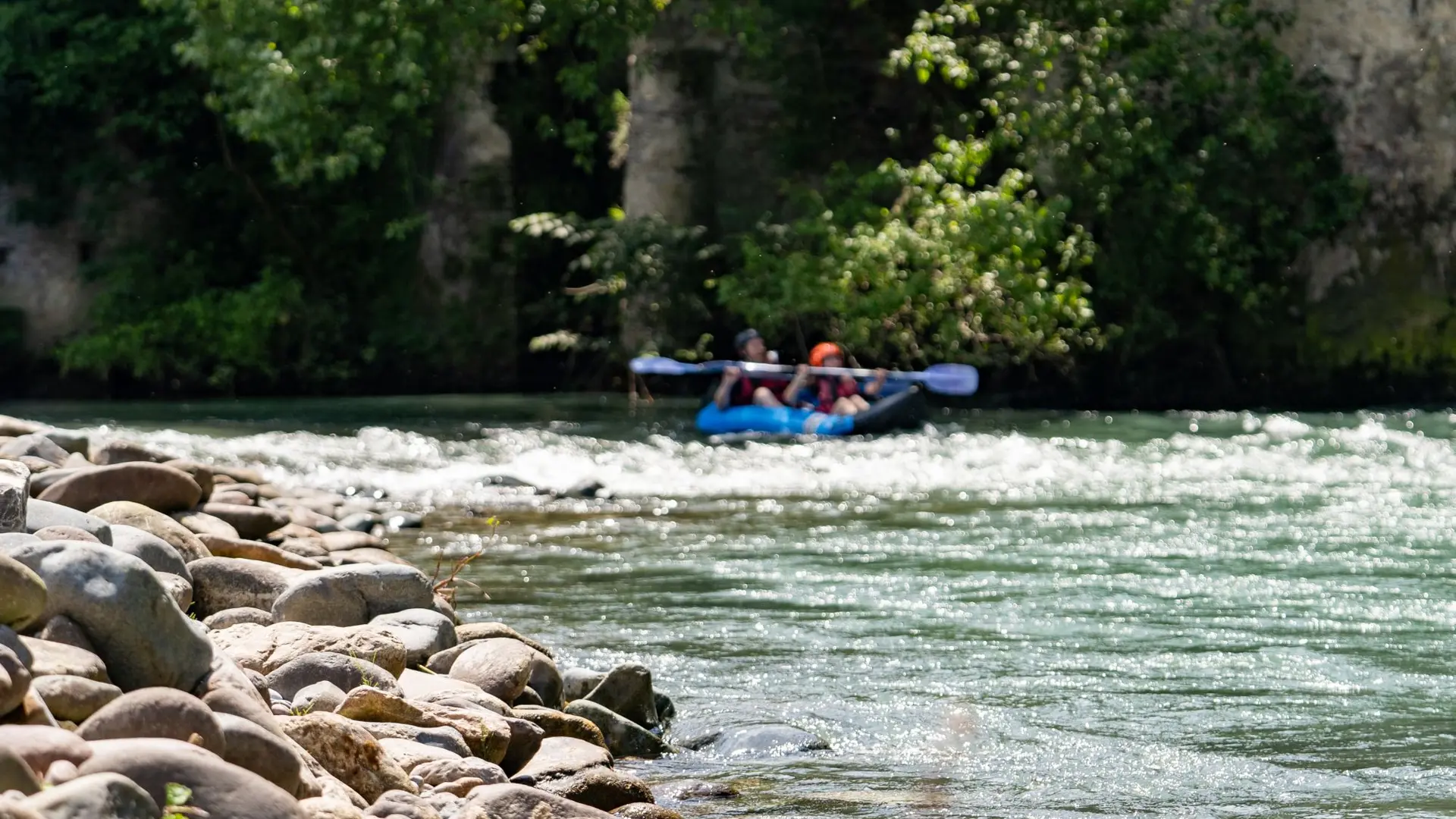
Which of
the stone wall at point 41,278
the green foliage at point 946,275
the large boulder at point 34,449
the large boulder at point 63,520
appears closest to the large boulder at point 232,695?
the large boulder at point 63,520

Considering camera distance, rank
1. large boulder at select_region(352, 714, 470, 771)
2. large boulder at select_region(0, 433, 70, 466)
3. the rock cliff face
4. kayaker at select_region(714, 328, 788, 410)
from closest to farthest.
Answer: large boulder at select_region(352, 714, 470, 771) < large boulder at select_region(0, 433, 70, 466) < kayaker at select_region(714, 328, 788, 410) < the rock cliff face

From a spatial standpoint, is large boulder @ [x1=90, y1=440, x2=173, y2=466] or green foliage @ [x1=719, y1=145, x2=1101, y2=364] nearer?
large boulder @ [x1=90, y1=440, x2=173, y2=466]

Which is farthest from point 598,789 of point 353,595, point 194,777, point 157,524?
point 157,524

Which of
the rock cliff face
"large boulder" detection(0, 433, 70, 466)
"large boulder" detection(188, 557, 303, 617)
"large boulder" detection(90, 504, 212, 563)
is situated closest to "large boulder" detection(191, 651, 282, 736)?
"large boulder" detection(188, 557, 303, 617)

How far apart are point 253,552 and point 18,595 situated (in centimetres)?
292

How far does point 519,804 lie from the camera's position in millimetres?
4410

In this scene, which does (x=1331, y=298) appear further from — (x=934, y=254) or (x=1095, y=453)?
(x=1095, y=453)

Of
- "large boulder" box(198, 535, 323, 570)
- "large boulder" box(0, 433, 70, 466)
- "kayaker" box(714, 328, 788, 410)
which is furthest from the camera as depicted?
"kayaker" box(714, 328, 788, 410)

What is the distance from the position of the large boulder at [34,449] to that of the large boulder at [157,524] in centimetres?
220

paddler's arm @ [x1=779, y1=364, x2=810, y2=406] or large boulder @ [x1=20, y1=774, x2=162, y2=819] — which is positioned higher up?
paddler's arm @ [x1=779, y1=364, x2=810, y2=406]

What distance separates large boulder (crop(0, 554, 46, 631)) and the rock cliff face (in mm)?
17053

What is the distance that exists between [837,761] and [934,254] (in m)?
12.8

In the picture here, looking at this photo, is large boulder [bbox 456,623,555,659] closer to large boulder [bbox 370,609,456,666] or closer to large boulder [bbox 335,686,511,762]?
large boulder [bbox 370,609,456,666]

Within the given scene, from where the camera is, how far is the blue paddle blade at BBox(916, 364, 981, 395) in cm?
1695
